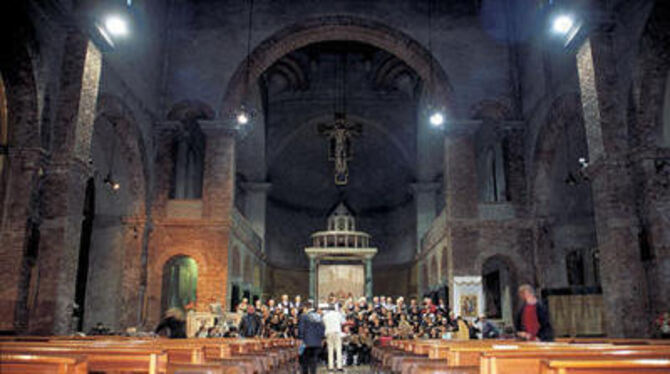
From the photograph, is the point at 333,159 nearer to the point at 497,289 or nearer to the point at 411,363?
the point at 497,289

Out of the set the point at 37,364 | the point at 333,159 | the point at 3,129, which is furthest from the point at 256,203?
the point at 37,364

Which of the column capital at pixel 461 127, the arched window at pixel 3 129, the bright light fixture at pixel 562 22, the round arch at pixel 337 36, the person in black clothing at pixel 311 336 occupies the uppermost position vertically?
the round arch at pixel 337 36

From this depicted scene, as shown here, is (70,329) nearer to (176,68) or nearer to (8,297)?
(8,297)

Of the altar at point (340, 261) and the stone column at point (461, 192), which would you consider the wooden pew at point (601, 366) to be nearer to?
the stone column at point (461, 192)

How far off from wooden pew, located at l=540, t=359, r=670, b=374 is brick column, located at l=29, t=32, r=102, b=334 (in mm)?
10525

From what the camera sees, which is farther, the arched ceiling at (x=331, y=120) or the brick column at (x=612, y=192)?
the arched ceiling at (x=331, y=120)

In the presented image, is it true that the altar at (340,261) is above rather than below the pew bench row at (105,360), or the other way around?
above

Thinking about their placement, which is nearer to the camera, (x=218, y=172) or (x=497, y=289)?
(x=218, y=172)

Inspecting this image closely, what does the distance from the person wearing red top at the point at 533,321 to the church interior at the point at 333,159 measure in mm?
1517

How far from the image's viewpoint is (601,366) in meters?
2.86

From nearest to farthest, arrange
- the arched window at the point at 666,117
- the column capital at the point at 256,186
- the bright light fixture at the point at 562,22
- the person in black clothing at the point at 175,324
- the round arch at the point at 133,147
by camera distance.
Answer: the person in black clothing at the point at 175,324, the arched window at the point at 666,117, the bright light fixture at the point at 562,22, the round arch at the point at 133,147, the column capital at the point at 256,186

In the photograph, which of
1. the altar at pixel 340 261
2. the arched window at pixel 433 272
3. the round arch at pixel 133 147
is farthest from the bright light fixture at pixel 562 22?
the altar at pixel 340 261

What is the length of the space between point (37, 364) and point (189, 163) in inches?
831

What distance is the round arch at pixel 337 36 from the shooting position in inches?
789
